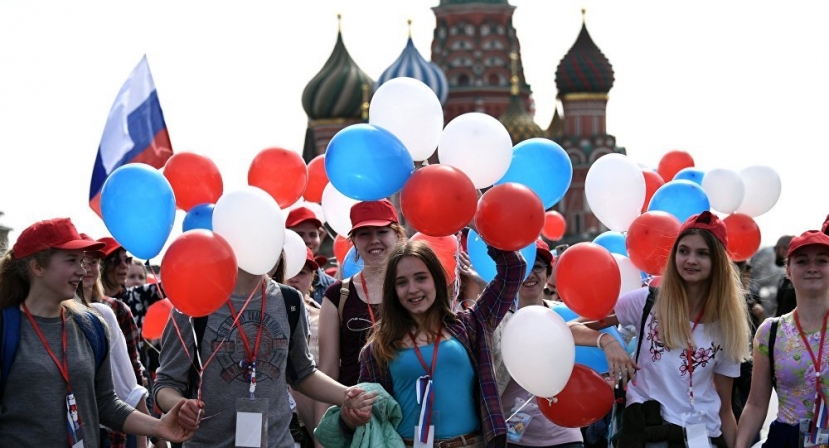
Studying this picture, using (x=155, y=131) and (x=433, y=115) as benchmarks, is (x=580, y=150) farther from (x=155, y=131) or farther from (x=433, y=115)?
(x=433, y=115)

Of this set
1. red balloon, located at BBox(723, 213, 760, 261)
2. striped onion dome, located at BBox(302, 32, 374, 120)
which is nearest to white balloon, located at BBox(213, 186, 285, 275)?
red balloon, located at BBox(723, 213, 760, 261)

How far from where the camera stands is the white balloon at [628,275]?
21.2 feet

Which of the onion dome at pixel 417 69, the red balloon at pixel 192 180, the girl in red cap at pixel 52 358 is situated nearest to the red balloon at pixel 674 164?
the red balloon at pixel 192 180

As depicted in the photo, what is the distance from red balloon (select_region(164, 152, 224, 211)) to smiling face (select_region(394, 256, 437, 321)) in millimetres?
2115

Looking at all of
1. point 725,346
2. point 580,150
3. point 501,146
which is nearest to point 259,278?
point 501,146

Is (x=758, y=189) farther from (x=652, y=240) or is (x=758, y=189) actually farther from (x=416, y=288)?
(x=416, y=288)

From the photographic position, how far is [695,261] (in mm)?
5035

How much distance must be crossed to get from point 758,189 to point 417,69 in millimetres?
40036

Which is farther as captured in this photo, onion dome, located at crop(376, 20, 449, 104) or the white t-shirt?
onion dome, located at crop(376, 20, 449, 104)

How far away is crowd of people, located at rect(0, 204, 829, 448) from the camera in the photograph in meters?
4.54

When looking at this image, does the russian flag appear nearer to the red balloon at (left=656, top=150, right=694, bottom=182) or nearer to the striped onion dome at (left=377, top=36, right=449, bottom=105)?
the red balloon at (left=656, top=150, right=694, bottom=182)

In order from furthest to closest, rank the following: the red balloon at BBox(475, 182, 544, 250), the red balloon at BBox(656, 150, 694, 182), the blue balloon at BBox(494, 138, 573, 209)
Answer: the red balloon at BBox(656, 150, 694, 182) → the blue balloon at BBox(494, 138, 573, 209) → the red balloon at BBox(475, 182, 544, 250)

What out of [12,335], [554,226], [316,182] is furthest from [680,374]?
[554,226]

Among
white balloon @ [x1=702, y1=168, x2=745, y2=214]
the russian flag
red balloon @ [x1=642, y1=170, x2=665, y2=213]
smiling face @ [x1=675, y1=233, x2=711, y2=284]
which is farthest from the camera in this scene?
the russian flag
